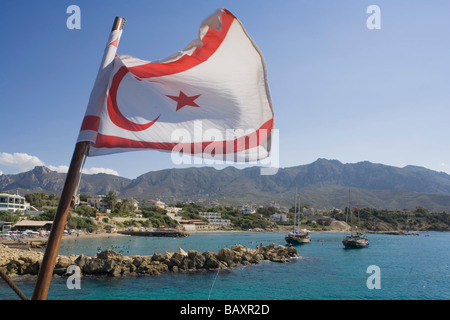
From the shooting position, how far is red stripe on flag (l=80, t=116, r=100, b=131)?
3.64 metres

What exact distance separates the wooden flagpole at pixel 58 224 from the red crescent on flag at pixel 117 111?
0.58m

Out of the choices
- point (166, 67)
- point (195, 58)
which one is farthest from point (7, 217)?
point (195, 58)

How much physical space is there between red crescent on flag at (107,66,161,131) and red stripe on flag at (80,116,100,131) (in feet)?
0.84

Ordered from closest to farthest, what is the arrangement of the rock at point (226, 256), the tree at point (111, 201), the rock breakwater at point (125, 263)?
the rock breakwater at point (125, 263)
the rock at point (226, 256)
the tree at point (111, 201)

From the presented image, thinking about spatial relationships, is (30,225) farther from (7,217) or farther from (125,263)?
(125,263)

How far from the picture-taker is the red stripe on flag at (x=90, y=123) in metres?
3.64

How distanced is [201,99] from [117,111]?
43.4 inches

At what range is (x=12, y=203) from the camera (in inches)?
3246

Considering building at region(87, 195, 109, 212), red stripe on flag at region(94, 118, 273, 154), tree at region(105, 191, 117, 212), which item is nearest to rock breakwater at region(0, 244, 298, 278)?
red stripe on flag at region(94, 118, 273, 154)

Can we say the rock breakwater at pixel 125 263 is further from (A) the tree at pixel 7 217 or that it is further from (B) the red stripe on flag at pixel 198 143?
(A) the tree at pixel 7 217

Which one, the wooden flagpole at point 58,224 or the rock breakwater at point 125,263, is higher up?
the wooden flagpole at point 58,224

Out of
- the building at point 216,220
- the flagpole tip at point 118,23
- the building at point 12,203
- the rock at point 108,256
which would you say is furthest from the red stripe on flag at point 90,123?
the building at point 216,220
